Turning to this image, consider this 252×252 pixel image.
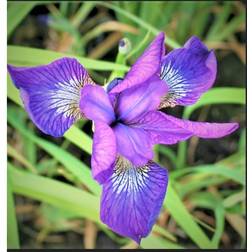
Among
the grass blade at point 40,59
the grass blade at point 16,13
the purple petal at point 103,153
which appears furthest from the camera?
the grass blade at point 16,13

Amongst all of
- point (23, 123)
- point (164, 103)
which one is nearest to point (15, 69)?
point (164, 103)

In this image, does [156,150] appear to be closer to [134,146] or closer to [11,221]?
[11,221]

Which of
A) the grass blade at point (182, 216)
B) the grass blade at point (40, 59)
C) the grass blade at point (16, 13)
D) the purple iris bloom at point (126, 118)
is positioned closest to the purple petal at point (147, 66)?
the purple iris bloom at point (126, 118)

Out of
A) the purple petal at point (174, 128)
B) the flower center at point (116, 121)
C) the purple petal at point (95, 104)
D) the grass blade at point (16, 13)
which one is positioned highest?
the grass blade at point (16, 13)

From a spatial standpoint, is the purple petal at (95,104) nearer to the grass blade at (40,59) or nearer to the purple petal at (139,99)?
the purple petal at (139,99)

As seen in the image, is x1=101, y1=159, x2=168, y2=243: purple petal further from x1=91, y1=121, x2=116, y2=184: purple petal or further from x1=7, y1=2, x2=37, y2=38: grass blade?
x1=7, y1=2, x2=37, y2=38: grass blade

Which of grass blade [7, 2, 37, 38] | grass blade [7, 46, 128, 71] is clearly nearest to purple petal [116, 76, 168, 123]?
grass blade [7, 46, 128, 71]

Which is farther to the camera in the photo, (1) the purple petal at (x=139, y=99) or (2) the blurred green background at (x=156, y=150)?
(2) the blurred green background at (x=156, y=150)
